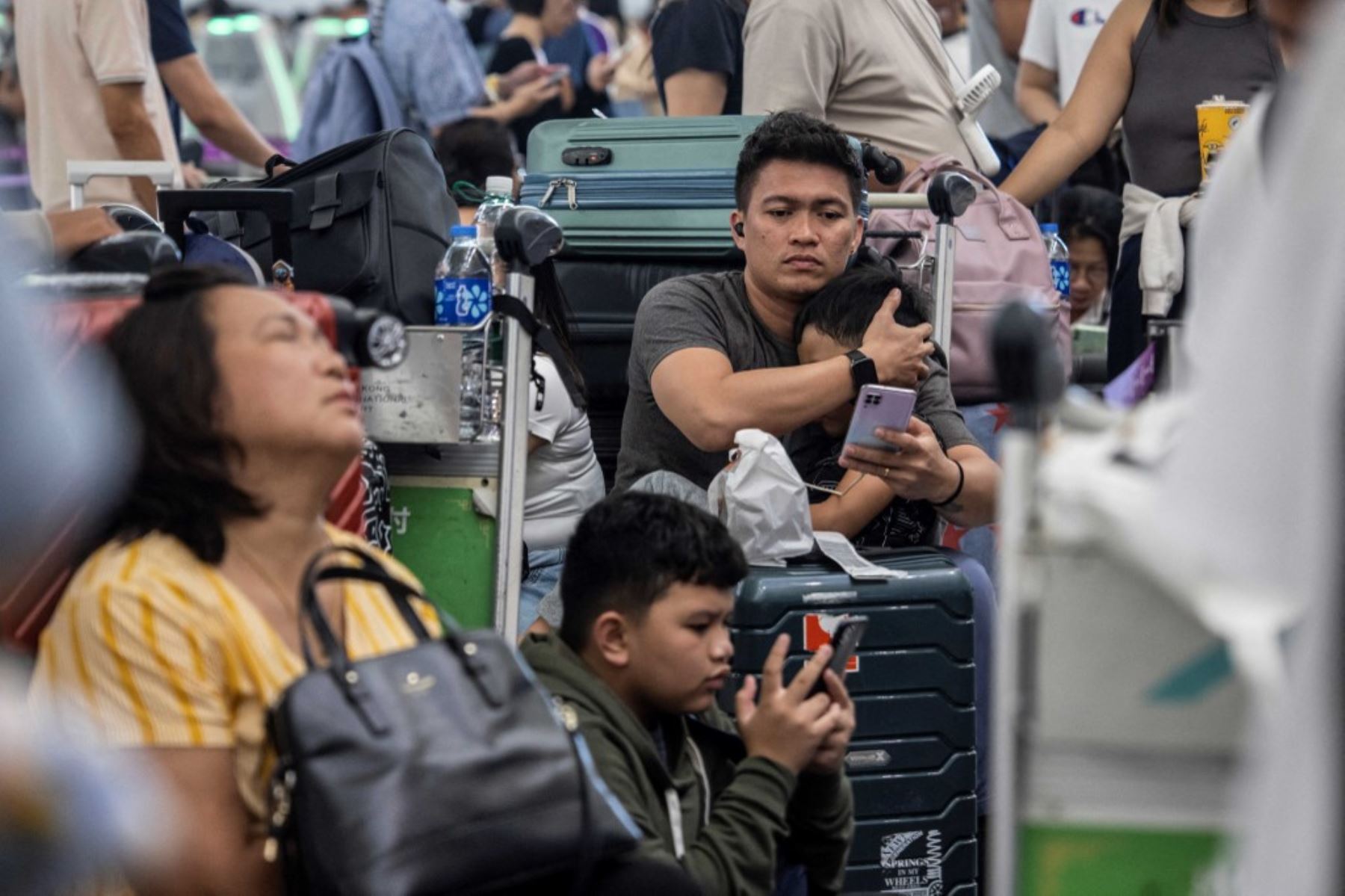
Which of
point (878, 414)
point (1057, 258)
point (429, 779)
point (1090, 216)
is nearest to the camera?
point (429, 779)

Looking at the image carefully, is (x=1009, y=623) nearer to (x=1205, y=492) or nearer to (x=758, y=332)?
(x=1205, y=492)

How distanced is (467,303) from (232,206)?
0.49m

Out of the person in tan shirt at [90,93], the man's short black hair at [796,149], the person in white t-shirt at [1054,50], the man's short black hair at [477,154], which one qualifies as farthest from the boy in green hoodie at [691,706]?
the person in white t-shirt at [1054,50]

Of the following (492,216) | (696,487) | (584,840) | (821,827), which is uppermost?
(492,216)

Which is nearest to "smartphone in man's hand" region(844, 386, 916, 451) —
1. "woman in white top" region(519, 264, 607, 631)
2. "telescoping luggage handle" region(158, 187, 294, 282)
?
"woman in white top" region(519, 264, 607, 631)

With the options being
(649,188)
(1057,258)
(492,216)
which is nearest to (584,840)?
(492,216)

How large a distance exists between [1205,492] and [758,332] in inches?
112

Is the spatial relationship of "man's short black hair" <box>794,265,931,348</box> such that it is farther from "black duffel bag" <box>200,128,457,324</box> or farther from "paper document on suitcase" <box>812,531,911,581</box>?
"black duffel bag" <box>200,128,457,324</box>

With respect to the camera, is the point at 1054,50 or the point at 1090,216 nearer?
the point at 1090,216

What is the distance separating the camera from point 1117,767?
76.1 inches

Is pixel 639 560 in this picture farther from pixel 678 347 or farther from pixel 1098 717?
pixel 1098 717

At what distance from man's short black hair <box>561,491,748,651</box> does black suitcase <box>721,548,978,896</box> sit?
2.16 feet

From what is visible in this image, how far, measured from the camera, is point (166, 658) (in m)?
2.54

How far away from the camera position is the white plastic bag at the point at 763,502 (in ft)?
13.2
